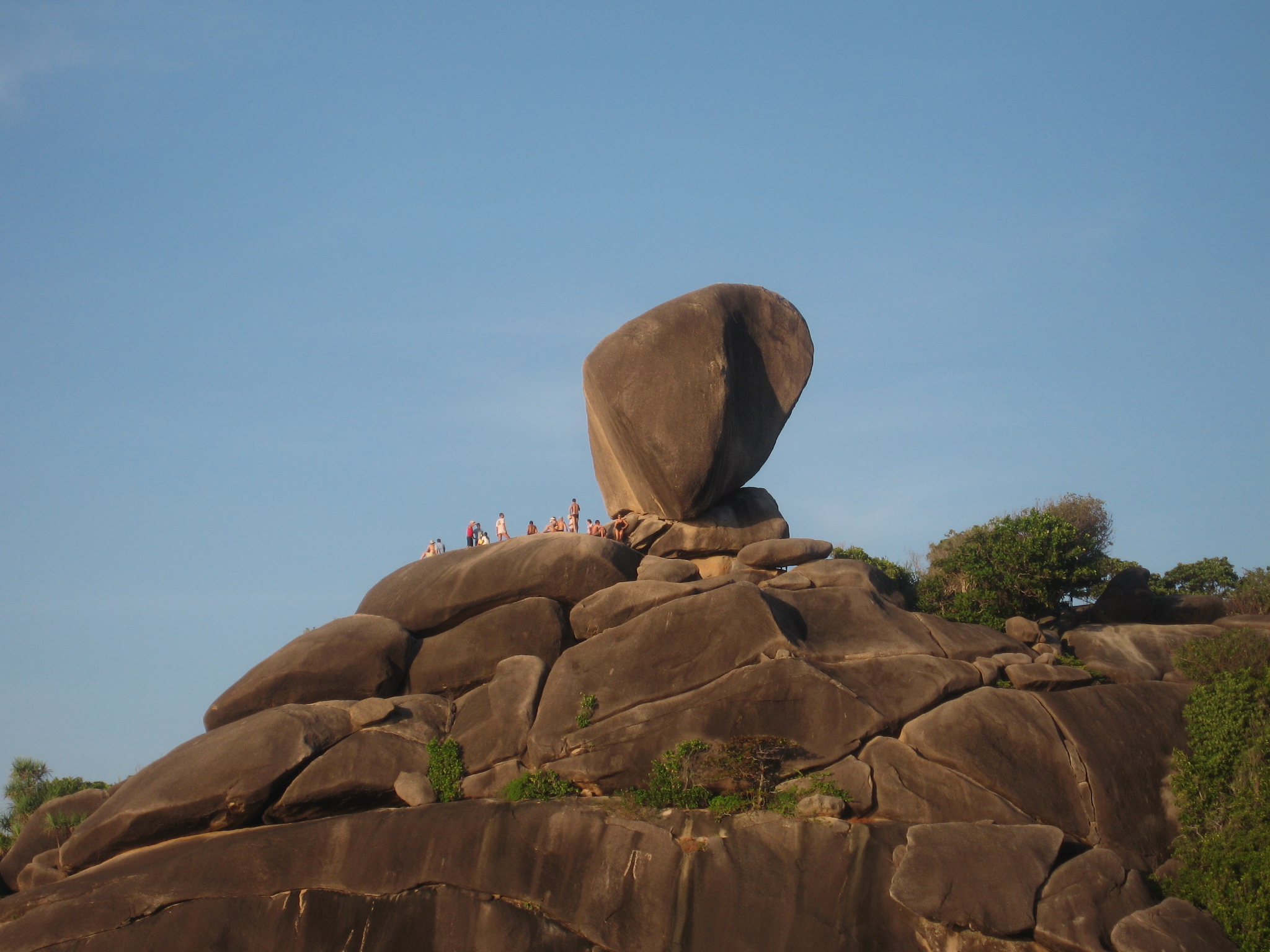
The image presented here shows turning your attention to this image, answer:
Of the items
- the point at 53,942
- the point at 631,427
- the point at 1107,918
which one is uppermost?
the point at 631,427

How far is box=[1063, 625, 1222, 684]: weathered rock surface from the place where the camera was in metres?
25.1

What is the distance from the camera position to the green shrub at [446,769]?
23.6 meters

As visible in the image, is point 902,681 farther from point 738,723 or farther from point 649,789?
point 649,789

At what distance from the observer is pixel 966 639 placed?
2489cm

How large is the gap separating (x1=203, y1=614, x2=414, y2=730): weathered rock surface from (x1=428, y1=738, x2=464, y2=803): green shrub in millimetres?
2942

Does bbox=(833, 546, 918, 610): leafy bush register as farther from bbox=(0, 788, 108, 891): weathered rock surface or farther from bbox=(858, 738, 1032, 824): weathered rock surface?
bbox=(0, 788, 108, 891): weathered rock surface

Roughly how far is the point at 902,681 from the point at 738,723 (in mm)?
3479

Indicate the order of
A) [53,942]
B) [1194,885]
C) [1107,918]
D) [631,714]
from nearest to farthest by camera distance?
[1107,918] → [1194,885] → [53,942] → [631,714]

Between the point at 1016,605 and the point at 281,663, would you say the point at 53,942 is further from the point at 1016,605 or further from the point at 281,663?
the point at 1016,605

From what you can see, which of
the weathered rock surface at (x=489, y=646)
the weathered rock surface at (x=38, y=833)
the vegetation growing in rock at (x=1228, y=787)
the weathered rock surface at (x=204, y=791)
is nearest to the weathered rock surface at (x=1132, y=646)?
the vegetation growing in rock at (x=1228, y=787)

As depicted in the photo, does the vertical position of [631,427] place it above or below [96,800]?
above

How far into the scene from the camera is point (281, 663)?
2738 centimetres

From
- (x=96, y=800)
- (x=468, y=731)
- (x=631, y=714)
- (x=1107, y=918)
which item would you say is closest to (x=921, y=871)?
(x=1107, y=918)

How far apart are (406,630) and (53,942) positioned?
32.4 feet
